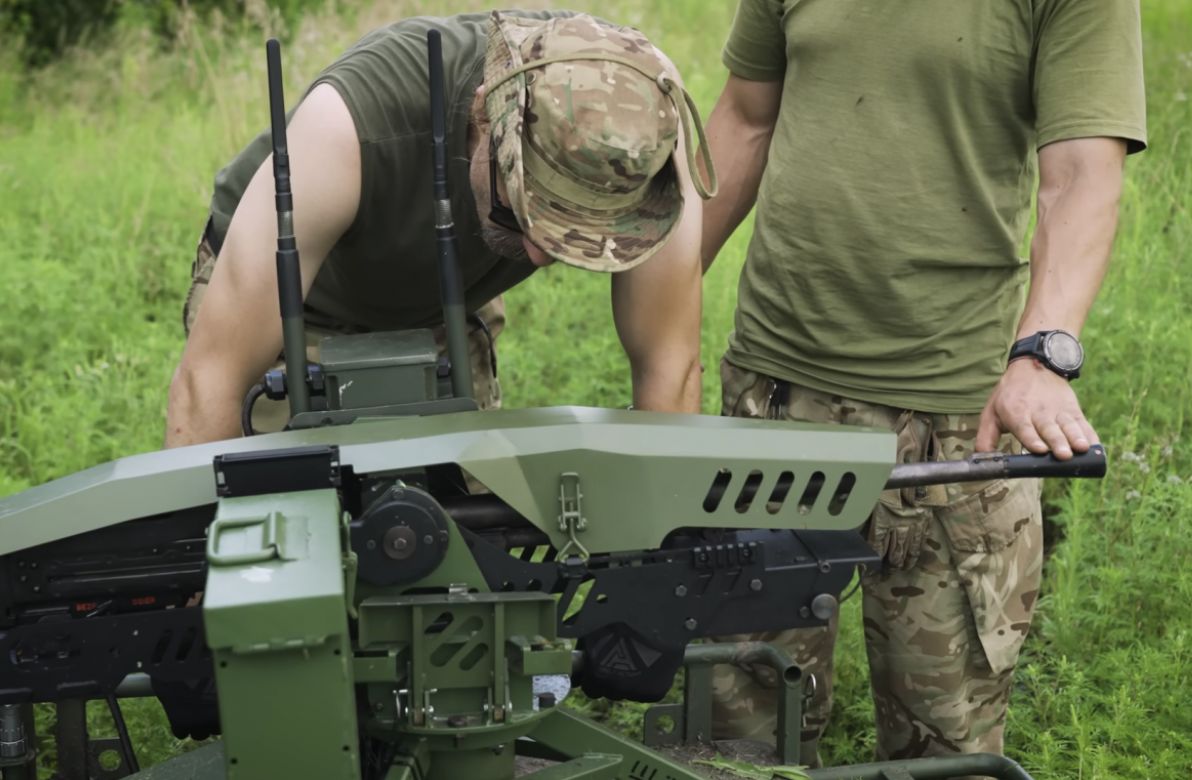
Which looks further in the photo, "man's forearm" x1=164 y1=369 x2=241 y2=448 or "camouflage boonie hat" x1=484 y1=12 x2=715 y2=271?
"man's forearm" x1=164 y1=369 x2=241 y2=448

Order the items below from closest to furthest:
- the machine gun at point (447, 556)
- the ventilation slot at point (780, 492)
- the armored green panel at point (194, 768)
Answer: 1. the machine gun at point (447, 556)
2. the ventilation slot at point (780, 492)
3. the armored green panel at point (194, 768)

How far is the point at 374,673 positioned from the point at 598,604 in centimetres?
33

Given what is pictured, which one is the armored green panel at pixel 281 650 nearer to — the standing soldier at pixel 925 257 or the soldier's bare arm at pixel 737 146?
the standing soldier at pixel 925 257

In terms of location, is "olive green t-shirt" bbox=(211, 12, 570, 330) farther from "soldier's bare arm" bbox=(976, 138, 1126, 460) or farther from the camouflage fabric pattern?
"soldier's bare arm" bbox=(976, 138, 1126, 460)

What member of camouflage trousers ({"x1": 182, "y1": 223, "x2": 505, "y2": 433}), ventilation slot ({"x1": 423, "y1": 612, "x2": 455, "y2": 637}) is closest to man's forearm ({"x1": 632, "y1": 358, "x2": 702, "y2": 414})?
camouflage trousers ({"x1": 182, "y1": 223, "x2": 505, "y2": 433})

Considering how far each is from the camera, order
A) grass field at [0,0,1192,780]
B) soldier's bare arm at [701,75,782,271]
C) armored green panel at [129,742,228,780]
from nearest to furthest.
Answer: armored green panel at [129,742,228,780] → soldier's bare arm at [701,75,782,271] → grass field at [0,0,1192,780]

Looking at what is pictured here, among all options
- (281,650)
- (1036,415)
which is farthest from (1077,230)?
(281,650)

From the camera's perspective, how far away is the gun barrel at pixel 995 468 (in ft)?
6.82

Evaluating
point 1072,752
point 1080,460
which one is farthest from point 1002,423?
point 1072,752

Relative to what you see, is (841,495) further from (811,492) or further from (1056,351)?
(1056,351)

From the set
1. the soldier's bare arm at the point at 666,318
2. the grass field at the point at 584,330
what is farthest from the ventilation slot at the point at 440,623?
the grass field at the point at 584,330

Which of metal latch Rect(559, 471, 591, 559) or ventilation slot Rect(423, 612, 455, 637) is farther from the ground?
metal latch Rect(559, 471, 591, 559)

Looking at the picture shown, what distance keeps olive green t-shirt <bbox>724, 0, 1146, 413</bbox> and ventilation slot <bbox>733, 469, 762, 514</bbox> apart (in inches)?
34.3

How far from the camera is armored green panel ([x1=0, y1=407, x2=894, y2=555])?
187 centimetres
